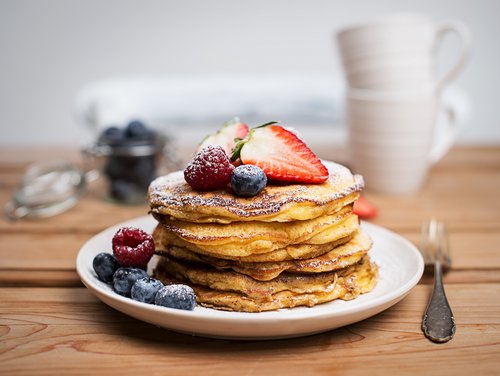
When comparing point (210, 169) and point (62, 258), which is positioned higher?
point (210, 169)

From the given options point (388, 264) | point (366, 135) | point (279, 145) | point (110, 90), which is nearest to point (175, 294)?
point (279, 145)

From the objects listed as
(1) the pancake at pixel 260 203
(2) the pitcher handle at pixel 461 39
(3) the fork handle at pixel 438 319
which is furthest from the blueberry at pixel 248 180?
(2) the pitcher handle at pixel 461 39

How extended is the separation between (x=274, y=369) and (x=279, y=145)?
0.51m

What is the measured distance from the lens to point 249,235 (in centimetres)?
119

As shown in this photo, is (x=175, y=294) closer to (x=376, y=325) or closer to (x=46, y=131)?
(x=376, y=325)

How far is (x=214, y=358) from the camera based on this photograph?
109 cm

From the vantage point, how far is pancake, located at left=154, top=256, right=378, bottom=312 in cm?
121

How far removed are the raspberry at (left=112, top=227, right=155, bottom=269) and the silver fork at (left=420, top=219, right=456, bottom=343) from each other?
64 centimetres

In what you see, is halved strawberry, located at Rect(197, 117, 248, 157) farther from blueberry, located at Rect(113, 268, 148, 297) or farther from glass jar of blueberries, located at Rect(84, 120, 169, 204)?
glass jar of blueberries, located at Rect(84, 120, 169, 204)

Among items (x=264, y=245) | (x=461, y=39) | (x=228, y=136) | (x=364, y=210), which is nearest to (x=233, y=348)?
(x=264, y=245)

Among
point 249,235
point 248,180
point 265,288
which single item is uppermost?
point 248,180

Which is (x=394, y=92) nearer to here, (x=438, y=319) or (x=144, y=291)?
(x=438, y=319)

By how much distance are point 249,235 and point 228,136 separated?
1.15 feet

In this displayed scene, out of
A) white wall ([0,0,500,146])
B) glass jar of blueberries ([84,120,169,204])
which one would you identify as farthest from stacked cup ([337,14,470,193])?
white wall ([0,0,500,146])
